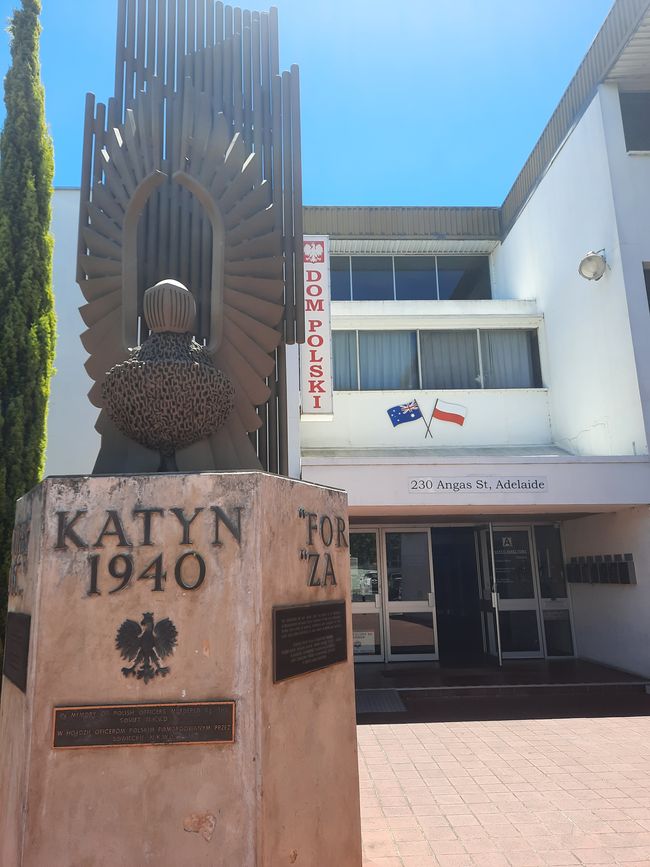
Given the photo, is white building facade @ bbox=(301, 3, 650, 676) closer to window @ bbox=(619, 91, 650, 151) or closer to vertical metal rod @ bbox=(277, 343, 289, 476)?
window @ bbox=(619, 91, 650, 151)

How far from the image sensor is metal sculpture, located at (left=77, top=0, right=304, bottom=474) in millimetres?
4031

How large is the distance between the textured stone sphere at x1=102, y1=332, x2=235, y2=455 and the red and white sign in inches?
259

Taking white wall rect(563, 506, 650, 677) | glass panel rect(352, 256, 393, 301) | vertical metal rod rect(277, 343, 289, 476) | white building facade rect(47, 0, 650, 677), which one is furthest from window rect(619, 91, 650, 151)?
vertical metal rod rect(277, 343, 289, 476)

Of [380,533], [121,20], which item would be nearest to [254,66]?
[121,20]

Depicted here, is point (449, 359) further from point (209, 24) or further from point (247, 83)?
point (209, 24)

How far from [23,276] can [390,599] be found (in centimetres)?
841

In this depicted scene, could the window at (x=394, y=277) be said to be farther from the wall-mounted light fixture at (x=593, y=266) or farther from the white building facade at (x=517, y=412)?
the wall-mounted light fixture at (x=593, y=266)

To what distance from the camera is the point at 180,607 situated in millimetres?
2883

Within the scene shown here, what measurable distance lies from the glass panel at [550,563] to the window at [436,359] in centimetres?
309

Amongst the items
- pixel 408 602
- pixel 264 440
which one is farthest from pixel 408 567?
pixel 264 440

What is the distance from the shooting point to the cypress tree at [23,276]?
24.3ft

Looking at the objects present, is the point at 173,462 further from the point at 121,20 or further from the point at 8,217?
the point at 8,217

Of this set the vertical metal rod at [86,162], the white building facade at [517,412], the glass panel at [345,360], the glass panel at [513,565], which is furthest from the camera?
the glass panel at [345,360]

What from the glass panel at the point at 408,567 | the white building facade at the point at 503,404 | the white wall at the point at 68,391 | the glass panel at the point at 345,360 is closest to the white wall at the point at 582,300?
the white building facade at the point at 503,404
